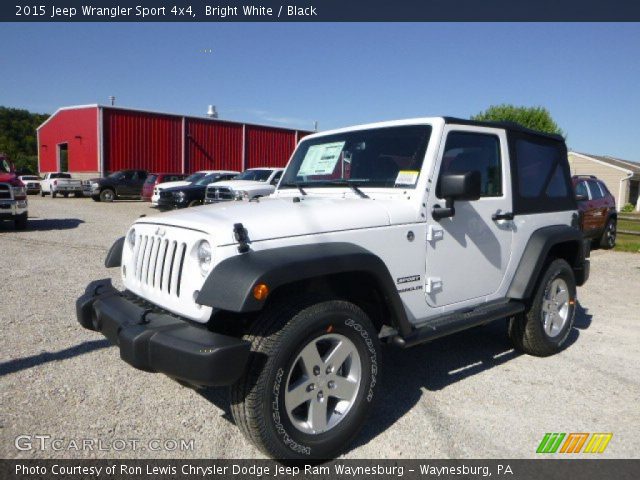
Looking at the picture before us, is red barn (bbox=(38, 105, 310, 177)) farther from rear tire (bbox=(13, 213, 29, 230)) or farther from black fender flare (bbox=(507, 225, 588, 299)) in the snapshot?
black fender flare (bbox=(507, 225, 588, 299))

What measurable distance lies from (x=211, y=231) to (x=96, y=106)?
29.6 m

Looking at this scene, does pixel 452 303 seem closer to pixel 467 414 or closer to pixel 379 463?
pixel 467 414

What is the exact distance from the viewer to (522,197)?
4215mm

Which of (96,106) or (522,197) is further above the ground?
(96,106)

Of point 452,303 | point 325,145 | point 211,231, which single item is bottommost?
point 452,303

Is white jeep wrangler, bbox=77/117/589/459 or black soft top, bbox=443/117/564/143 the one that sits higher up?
black soft top, bbox=443/117/564/143

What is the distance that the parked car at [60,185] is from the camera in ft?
90.2

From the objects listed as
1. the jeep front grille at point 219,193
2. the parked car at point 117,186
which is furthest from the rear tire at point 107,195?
the jeep front grille at point 219,193

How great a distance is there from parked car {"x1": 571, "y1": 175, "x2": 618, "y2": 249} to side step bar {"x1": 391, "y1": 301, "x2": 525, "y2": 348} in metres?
8.36

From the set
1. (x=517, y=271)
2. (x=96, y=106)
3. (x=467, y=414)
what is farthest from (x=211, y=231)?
(x=96, y=106)

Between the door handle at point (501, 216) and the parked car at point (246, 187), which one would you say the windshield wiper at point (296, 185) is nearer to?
the door handle at point (501, 216)

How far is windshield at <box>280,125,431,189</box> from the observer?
11.5ft

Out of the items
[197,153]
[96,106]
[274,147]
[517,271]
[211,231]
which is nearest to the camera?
[211,231]

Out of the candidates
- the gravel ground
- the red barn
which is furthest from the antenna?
the gravel ground
